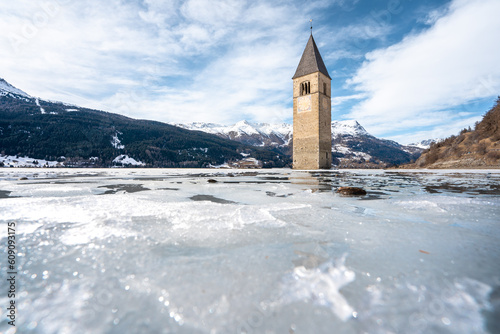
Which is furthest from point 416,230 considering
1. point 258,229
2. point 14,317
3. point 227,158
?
point 227,158

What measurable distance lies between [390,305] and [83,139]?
179250 millimetres

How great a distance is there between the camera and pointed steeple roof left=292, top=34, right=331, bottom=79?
3835 centimetres

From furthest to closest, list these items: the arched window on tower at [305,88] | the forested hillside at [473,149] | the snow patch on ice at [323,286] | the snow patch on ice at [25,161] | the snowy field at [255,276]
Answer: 1. the snow patch on ice at [25,161]
2. the arched window on tower at [305,88]
3. the forested hillside at [473,149]
4. the snow patch on ice at [323,286]
5. the snowy field at [255,276]

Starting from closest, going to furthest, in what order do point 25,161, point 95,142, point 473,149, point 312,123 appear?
point 473,149 → point 312,123 → point 25,161 → point 95,142

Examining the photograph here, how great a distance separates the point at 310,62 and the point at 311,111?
8505 mm

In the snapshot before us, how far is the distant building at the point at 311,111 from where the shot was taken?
123 ft

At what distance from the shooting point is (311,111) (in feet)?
126

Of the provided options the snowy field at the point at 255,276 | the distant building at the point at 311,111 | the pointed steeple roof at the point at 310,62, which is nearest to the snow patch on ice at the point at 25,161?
the distant building at the point at 311,111

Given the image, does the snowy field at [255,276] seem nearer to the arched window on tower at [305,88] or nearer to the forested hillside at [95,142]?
the arched window on tower at [305,88]

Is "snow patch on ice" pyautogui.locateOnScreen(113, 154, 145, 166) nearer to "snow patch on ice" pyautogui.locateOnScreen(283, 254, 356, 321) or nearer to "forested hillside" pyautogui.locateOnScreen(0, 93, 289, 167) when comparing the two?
"forested hillside" pyautogui.locateOnScreen(0, 93, 289, 167)

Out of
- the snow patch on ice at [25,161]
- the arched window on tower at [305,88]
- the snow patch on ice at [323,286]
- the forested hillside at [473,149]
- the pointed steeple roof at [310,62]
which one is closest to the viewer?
the snow patch on ice at [323,286]

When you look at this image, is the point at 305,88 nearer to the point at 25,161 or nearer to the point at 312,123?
the point at 312,123

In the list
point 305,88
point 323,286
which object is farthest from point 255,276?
point 305,88

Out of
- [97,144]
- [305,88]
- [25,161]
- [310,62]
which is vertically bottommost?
[25,161]
